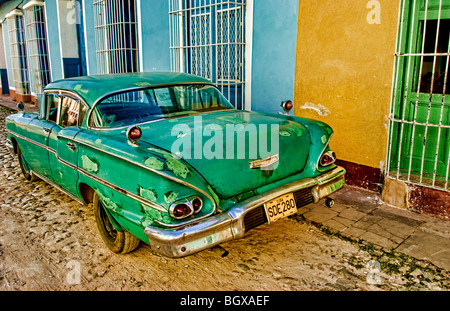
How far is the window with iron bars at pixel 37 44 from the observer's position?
13212mm

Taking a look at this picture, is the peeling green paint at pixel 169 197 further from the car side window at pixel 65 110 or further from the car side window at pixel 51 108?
the car side window at pixel 51 108

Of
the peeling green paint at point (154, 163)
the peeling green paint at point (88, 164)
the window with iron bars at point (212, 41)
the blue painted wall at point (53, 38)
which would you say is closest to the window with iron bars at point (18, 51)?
the blue painted wall at point (53, 38)

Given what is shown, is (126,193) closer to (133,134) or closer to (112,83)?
(133,134)

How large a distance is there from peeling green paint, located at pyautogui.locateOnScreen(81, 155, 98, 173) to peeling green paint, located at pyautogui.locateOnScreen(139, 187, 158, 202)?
2.28ft

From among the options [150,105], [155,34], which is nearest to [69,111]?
[150,105]

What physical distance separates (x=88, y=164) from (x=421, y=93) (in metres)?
3.67

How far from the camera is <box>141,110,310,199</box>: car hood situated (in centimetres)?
271

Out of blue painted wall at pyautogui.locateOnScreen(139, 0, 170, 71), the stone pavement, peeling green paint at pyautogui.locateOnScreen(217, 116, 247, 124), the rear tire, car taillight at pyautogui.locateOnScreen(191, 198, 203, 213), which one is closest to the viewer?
car taillight at pyautogui.locateOnScreen(191, 198, 203, 213)

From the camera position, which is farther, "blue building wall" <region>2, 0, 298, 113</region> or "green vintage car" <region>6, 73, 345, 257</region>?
"blue building wall" <region>2, 0, 298, 113</region>

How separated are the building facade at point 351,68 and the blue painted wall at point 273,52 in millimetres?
15

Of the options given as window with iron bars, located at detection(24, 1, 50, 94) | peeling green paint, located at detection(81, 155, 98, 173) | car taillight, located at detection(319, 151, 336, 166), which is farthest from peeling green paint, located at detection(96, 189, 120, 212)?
window with iron bars, located at detection(24, 1, 50, 94)

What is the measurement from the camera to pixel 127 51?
9383mm

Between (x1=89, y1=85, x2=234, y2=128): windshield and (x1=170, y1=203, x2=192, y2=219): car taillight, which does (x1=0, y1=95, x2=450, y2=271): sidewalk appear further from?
(x1=170, y1=203, x2=192, y2=219): car taillight

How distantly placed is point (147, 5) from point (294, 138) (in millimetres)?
6186
